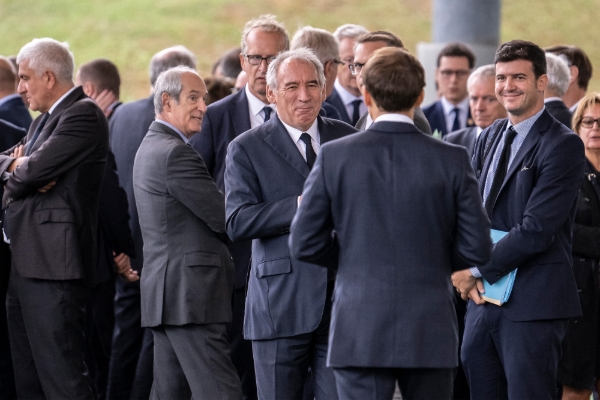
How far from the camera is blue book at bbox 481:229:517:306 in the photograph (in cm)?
379

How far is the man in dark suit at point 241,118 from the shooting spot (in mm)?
4632

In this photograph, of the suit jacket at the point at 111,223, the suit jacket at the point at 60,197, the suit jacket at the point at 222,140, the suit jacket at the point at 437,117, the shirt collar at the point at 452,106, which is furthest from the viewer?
the shirt collar at the point at 452,106

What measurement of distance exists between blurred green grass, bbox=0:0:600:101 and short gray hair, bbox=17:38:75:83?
10279mm

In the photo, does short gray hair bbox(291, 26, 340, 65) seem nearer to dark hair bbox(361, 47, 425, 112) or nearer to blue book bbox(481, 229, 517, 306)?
blue book bbox(481, 229, 517, 306)

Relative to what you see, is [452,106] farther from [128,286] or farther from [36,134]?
[36,134]

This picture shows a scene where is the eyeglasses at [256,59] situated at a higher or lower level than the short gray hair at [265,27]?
lower

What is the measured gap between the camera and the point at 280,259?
11.6ft

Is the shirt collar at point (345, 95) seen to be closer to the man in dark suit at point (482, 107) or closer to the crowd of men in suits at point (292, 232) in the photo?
the crowd of men in suits at point (292, 232)

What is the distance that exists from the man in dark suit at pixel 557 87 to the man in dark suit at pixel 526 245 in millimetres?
1201

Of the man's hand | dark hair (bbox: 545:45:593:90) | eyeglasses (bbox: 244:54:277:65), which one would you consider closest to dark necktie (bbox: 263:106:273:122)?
eyeglasses (bbox: 244:54:277:65)

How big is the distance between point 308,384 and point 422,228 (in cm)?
194

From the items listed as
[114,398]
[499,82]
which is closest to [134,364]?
[114,398]

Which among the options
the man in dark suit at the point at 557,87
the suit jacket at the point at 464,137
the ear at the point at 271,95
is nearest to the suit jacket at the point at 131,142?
the suit jacket at the point at 464,137

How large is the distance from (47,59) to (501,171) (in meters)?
2.29
